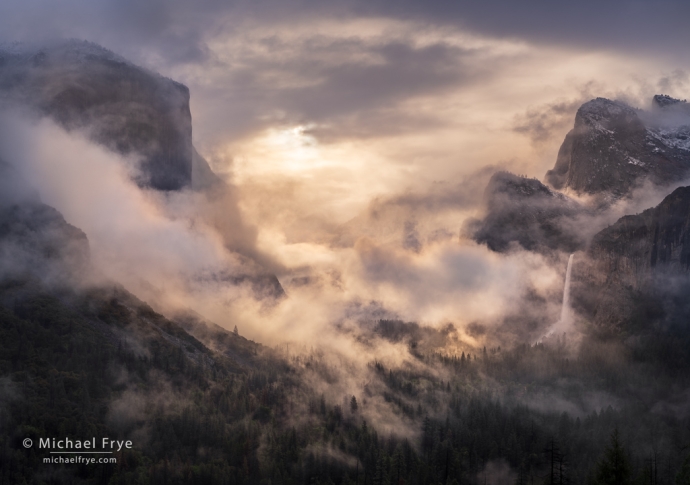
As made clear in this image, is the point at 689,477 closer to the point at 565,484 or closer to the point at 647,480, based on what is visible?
the point at 647,480

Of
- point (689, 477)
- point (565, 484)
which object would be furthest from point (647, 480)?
point (565, 484)

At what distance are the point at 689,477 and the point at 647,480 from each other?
13.0 meters

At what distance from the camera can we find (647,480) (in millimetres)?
190750

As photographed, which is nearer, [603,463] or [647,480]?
[603,463]

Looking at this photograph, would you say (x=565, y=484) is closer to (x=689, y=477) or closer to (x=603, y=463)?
(x=603, y=463)

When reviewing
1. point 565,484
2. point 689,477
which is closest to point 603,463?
point 565,484

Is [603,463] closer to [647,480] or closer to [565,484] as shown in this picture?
[565,484]

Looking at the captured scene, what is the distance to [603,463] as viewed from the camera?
170125 mm

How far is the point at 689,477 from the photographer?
17938 centimetres

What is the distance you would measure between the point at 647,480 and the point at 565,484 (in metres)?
25.9

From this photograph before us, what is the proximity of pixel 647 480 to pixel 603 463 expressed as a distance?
28.0 metres

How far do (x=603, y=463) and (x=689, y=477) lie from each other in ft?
78.7

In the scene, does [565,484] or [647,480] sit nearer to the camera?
[565,484]

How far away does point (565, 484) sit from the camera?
178 metres
